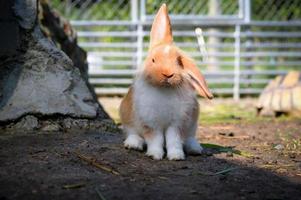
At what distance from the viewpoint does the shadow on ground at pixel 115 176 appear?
3.33 m

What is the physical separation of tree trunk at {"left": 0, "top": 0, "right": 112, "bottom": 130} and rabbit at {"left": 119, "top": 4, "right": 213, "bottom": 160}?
0.87 m

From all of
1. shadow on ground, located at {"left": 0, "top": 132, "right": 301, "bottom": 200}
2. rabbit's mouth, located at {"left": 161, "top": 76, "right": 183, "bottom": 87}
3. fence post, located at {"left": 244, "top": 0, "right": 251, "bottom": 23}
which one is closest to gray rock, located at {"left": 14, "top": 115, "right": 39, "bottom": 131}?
shadow on ground, located at {"left": 0, "top": 132, "right": 301, "bottom": 200}

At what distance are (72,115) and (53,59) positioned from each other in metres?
0.50

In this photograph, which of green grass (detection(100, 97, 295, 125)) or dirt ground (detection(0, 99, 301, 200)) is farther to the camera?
green grass (detection(100, 97, 295, 125))

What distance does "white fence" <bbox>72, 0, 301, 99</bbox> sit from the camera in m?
11.1

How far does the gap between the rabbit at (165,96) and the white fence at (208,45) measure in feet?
22.1

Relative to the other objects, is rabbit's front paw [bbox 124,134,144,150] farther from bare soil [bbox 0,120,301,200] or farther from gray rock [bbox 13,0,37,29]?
gray rock [bbox 13,0,37,29]

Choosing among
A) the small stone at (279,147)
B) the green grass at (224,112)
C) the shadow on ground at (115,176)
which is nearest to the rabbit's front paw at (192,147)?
the shadow on ground at (115,176)

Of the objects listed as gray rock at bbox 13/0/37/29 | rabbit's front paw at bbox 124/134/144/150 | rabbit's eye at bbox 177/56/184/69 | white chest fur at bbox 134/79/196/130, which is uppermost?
gray rock at bbox 13/0/37/29

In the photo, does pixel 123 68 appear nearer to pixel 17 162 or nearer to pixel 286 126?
pixel 286 126

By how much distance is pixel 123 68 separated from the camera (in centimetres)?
1174

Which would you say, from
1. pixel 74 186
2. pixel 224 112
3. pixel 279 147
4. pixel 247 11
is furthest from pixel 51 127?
pixel 247 11

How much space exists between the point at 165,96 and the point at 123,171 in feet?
1.90

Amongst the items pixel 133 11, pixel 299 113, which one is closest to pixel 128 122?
pixel 299 113
